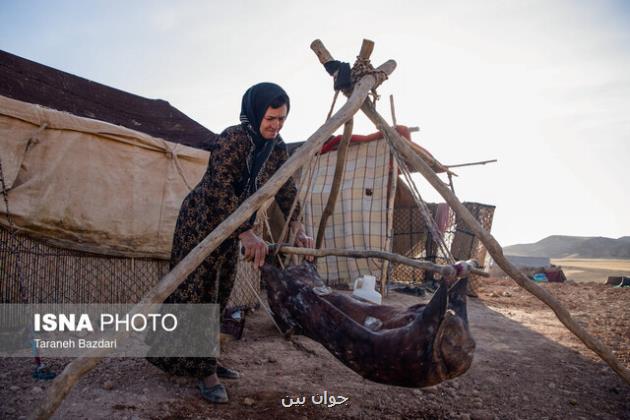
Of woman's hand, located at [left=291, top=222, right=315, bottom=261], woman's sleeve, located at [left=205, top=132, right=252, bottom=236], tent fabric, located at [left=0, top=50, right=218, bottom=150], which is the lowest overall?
woman's hand, located at [left=291, top=222, right=315, bottom=261]

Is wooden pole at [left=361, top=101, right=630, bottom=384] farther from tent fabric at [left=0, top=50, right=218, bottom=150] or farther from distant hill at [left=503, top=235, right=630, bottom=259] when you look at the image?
distant hill at [left=503, top=235, right=630, bottom=259]

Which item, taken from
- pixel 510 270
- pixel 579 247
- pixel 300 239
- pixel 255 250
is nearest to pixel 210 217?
pixel 255 250

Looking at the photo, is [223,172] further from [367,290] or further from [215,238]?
[367,290]

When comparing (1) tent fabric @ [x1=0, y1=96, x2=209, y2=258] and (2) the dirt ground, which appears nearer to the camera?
(2) the dirt ground

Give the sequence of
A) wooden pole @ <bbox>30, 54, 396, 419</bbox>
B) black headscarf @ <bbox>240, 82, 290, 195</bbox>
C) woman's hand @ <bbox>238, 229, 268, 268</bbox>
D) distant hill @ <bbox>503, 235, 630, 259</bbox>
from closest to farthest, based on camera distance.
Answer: wooden pole @ <bbox>30, 54, 396, 419</bbox> < woman's hand @ <bbox>238, 229, 268, 268</bbox> < black headscarf @ <bbox>240, 82, 290, 195</bbox> < distant hill @ <bbox>503, 235, 630, 259</bbox>

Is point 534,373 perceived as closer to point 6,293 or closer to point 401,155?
point 401,155

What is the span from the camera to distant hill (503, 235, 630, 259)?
34.8m

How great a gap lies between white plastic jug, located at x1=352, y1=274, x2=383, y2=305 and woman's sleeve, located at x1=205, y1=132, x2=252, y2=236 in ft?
5.08

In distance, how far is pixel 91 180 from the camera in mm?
3686

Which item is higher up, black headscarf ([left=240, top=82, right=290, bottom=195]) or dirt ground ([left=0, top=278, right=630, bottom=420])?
black headscarf ([left=240, top=82, right=290, bottom=195])

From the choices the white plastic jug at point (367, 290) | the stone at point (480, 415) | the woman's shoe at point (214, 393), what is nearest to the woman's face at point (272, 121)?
the woman's shoe at point (214, 393)

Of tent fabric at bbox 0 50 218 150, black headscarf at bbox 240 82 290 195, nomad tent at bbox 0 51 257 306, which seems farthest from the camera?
tent fabric at bbox 0 50 218 150

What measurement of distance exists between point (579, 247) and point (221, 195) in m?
45.5

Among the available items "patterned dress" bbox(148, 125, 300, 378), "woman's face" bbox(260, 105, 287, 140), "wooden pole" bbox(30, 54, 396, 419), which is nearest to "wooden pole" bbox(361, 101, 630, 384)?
"wooden pole" bbox(30, 54, 396, 419)
